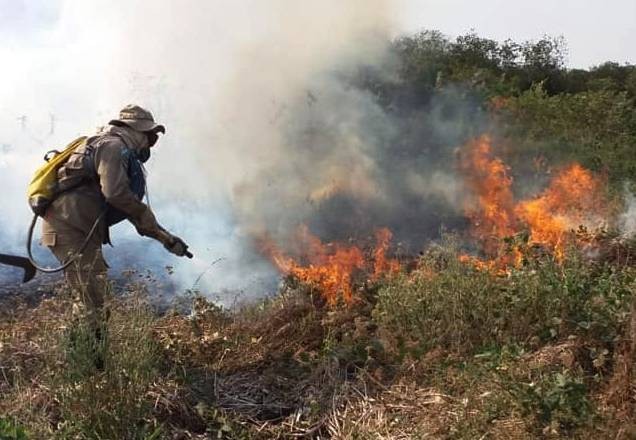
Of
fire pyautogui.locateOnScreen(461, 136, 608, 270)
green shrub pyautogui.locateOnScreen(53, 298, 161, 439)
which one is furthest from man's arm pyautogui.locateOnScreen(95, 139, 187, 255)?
fire pyautogui.locateOnScreen(461, 136, 608, 270)

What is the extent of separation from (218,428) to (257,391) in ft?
1.55

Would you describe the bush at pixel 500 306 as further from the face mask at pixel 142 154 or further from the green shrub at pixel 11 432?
the green shrub at pixel 11 432

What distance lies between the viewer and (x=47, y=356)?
3.66 metres

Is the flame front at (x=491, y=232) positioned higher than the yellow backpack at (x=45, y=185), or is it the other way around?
the yellow backpack at (x=45, y=185)

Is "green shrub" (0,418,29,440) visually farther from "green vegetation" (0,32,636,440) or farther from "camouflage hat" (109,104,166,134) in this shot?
"camouflage hat" (109,104,166,134)

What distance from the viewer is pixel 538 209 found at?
8.32 m

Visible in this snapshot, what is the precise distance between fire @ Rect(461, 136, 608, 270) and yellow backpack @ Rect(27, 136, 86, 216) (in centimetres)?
378

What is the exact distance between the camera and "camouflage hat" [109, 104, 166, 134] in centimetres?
474

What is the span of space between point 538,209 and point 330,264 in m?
3.09

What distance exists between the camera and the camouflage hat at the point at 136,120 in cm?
474

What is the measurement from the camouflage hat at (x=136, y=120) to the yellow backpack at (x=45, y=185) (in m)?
0.37

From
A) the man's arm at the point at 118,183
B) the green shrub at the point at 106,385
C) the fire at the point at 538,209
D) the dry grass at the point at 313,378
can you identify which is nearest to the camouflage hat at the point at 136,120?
the man's arm at the point at 118,183

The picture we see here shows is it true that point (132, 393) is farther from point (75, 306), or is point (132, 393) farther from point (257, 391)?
point (257, 391)

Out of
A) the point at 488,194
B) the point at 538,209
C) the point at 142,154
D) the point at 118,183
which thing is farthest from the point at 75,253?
the point at 488,194
